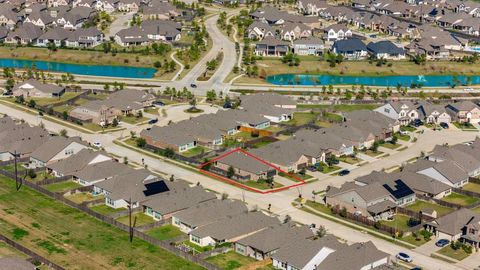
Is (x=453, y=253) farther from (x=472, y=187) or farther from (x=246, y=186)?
(x=246, y=186)

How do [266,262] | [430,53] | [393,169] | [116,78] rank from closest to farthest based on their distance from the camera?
1. [266,262]
2. [393,169]
3. [116,78]
4. [430,53]

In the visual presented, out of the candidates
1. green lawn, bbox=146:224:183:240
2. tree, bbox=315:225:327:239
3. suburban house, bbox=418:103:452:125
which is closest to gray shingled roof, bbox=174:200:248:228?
green lawn, bbox=146:224:183:240

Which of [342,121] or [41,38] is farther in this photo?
[41,38]

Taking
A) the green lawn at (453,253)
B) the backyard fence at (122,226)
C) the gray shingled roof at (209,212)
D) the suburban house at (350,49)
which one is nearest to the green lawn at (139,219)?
the backyard fence at (122,226)

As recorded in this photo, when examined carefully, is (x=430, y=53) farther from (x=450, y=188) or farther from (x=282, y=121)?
(x=450, y=188)

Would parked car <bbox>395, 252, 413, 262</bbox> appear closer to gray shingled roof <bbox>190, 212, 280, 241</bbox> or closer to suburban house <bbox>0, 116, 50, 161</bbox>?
gray shingled roof <bbox>190, 212, 280, 241</bbox>

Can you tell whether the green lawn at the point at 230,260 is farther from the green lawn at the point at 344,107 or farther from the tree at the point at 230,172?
the green lawn at the point at 344,107

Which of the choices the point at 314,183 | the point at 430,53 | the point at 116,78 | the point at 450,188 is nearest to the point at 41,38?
the point at 116,78
